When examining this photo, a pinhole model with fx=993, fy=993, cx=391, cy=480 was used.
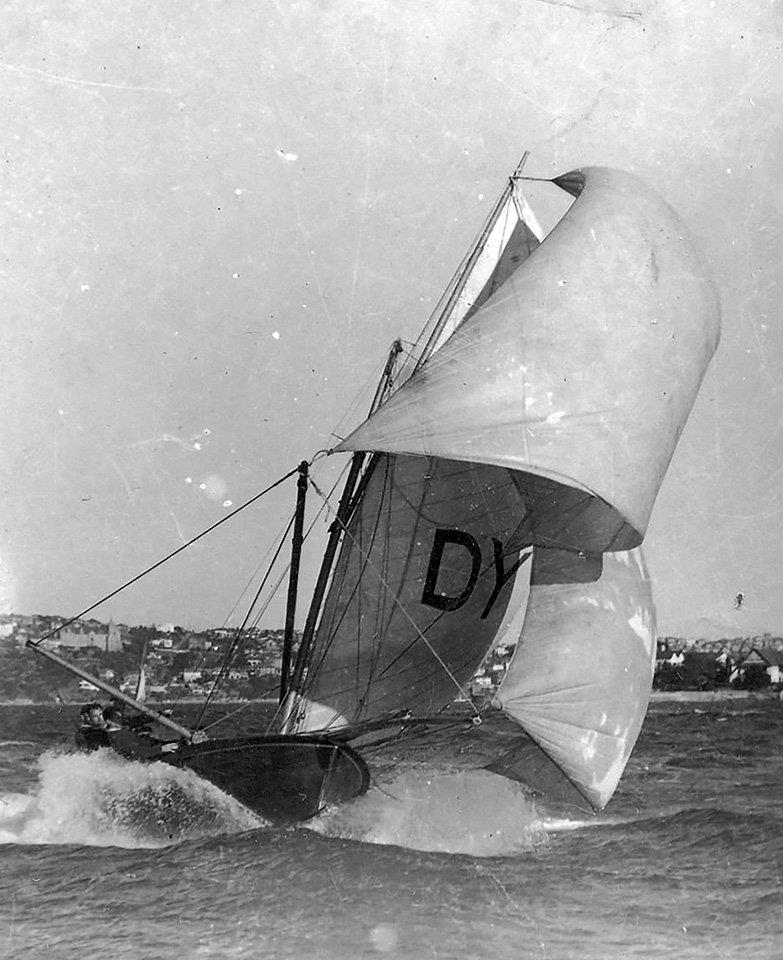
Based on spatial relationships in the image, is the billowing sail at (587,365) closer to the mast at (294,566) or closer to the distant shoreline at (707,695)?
the mast at (294,566)

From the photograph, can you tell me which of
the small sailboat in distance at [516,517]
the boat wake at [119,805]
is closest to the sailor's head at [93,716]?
the boat wake at [119,805]

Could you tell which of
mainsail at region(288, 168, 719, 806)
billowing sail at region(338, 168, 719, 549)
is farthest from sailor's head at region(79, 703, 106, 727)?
billowing sail at region(338, 168, 719, 549)

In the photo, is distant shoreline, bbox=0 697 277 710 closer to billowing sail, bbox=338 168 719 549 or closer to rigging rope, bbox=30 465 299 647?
rigging rope, bbox=30 465 299 647

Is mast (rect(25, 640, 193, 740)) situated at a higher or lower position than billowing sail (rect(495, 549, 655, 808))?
lower

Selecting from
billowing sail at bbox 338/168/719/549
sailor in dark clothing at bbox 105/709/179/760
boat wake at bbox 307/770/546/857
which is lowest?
boat wake at bbox 307/770/546/857

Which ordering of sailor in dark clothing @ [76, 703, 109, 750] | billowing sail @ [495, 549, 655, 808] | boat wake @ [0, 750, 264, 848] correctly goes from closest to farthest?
billowing sail @ [495, 549, 655, 808]
boat wake @ [0, 750, 264, 848]
sailor in dark clothing @ [76, 703, 109, 750]
